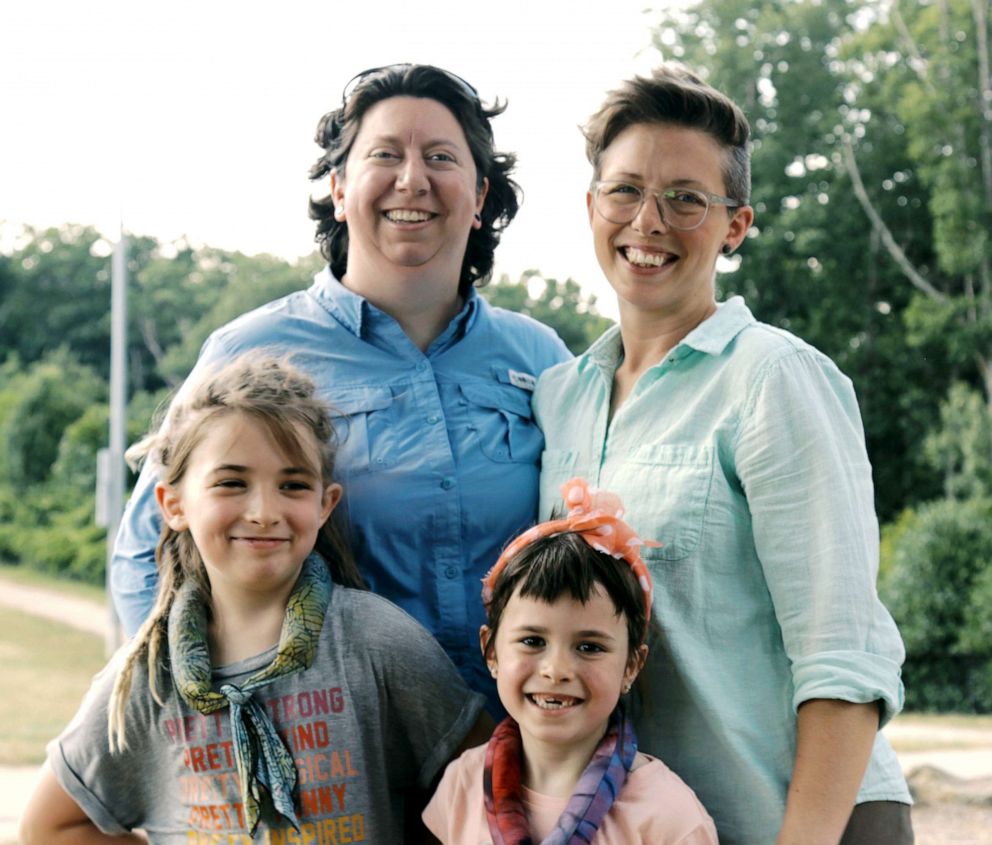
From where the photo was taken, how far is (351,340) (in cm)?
263

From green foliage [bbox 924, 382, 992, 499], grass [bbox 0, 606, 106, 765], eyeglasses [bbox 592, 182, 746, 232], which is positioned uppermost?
eyeglasses [bbox 592, 182, 746, 232]

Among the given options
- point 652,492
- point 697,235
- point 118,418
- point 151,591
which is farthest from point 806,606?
point 118,418

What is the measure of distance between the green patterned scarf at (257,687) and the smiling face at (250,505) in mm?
74

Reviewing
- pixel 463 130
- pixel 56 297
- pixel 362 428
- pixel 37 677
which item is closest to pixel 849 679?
pixel 362 428

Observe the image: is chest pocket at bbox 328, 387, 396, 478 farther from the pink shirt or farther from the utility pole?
the utility pole

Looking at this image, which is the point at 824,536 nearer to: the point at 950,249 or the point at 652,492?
the point at 652,492

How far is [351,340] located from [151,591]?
A: 0.63 metres

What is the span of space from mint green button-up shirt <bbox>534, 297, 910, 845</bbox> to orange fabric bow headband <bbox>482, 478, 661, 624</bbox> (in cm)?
7

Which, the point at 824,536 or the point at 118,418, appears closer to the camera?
the point at 824,536

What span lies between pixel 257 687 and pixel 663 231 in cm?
104

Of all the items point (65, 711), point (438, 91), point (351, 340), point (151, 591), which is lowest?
point (65, 711)

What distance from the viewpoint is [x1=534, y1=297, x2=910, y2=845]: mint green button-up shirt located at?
77.4 inches

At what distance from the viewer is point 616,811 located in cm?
198

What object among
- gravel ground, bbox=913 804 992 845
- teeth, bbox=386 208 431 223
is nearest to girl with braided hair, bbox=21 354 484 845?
teeth, bbox=386 208 431 223
